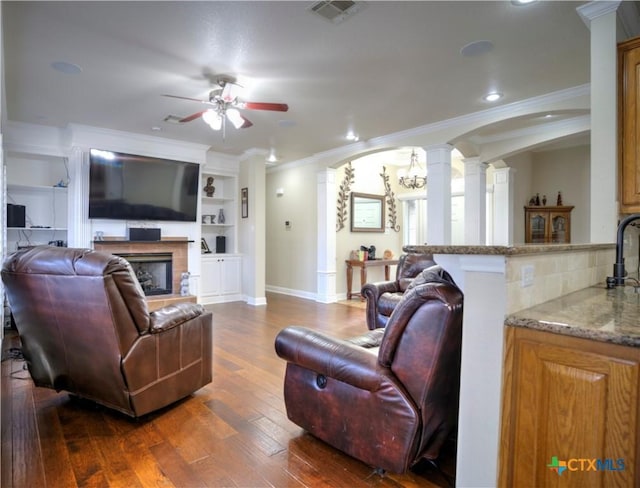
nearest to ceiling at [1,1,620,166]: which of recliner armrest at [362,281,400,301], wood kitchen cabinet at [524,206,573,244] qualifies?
recliner armrest at [362,281,400,301]

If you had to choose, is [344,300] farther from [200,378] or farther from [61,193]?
[61,193]

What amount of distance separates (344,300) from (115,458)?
16.8ft

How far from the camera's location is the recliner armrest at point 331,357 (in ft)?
5.46

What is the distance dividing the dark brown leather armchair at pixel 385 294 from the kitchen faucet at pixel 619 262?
1863 mm

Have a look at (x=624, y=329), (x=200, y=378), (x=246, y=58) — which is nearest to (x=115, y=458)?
(x=200, y=378)

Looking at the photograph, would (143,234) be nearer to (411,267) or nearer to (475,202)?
(411,267)

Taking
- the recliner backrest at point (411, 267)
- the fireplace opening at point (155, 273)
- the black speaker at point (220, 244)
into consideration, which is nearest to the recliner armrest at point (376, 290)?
the recliner backrest at point (411, 267)

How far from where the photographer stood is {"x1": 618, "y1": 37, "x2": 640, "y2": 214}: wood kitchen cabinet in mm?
2066

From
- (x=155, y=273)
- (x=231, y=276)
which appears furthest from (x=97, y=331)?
(x=231, y=276)

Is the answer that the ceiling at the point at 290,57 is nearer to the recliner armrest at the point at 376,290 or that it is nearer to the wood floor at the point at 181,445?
the recliner armrest at the point at 376,290

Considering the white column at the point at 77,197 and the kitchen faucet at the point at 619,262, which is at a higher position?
the white column at the point at 77,197

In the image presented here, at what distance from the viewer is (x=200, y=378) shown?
2572 millimetres

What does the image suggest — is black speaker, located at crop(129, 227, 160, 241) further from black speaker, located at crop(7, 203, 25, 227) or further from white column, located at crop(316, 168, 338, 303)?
white column, located at crop(316, 168, 338, 303)

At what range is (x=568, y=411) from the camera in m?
1.08
